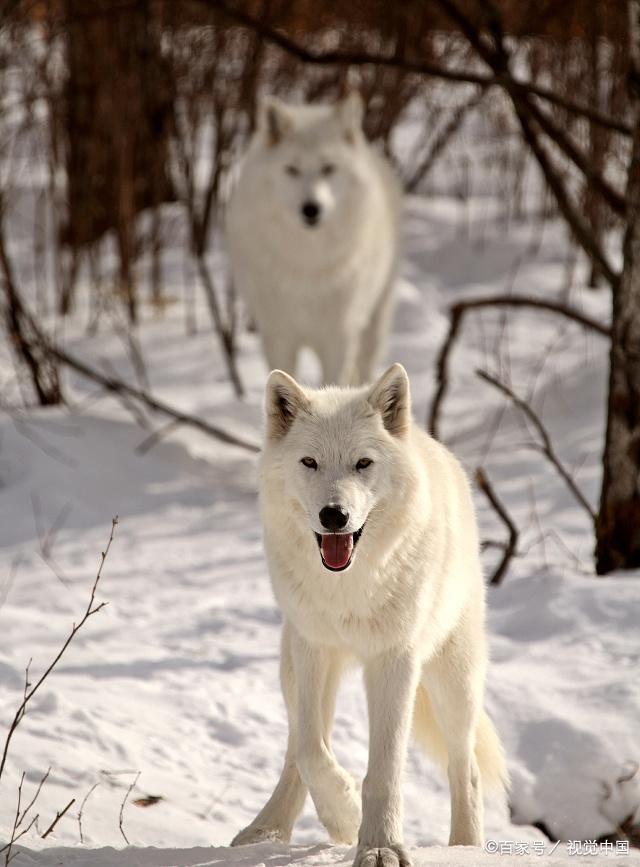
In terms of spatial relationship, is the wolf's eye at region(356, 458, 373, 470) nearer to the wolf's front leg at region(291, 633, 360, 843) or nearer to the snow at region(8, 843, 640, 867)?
the wolf's front leg at region(291, 633, 360, 843)

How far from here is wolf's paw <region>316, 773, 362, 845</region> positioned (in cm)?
321

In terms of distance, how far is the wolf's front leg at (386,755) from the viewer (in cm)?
287

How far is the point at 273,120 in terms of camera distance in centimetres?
720

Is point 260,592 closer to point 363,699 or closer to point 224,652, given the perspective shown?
point 224,652

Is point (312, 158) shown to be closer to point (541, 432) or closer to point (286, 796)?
point (541, 432)

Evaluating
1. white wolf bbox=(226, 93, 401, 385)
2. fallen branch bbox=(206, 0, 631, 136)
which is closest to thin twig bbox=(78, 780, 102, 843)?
fallen branch bbox=(206, 0, 631, 136)

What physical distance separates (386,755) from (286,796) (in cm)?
61

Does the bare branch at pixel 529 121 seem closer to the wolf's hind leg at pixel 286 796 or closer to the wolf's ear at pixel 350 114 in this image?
the wolf's ear at pixel 350 114

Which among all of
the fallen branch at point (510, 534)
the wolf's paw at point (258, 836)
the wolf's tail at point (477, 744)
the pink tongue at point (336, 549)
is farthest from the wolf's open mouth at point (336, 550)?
the fallen branch at point (510, 534)

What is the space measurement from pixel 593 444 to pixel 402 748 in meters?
4.22

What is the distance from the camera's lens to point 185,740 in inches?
162

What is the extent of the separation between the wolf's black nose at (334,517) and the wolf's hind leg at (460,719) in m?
→ 0.69

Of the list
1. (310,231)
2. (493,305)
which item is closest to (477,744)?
(493,305)

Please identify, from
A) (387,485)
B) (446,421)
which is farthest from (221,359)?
(387,485)
